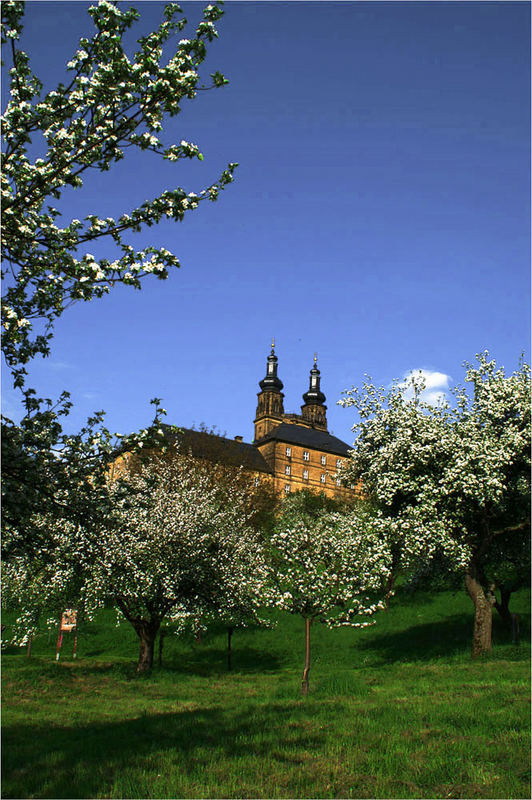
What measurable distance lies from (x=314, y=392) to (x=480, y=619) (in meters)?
153

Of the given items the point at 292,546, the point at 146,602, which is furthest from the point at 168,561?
the point at 292,546

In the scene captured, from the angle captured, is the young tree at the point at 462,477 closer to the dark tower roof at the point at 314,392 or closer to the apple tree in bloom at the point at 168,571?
the apple tree in bloom at the point at 168,571

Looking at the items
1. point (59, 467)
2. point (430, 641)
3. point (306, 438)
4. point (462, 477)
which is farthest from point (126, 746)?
point (306, 438)

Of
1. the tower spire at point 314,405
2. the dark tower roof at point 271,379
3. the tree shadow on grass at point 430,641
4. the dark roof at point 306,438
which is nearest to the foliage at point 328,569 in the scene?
the tree shadow on grass at point 430,641

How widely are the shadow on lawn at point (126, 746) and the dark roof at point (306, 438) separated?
13383 cm

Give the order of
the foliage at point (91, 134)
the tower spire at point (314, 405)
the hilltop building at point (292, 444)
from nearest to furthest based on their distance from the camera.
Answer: the foliage at point (91, 134) < the hilltop building at point (292, 444) < the tower spire at point (314, 405)

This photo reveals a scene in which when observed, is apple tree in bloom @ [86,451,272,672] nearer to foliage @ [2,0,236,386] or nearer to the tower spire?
foliage @ [2,0,236,386]

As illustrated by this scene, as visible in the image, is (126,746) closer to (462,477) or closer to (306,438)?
(462,477)

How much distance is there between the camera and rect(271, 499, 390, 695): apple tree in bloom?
23078mm

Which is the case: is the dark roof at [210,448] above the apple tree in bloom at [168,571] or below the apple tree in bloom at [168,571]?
above

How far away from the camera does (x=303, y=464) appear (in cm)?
15212

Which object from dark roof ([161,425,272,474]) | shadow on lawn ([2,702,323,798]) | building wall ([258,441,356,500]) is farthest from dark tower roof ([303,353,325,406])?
shadow on lawn ([2,702,323,798])

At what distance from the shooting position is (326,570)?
81.4ft

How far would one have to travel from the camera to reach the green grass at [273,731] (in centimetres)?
991
